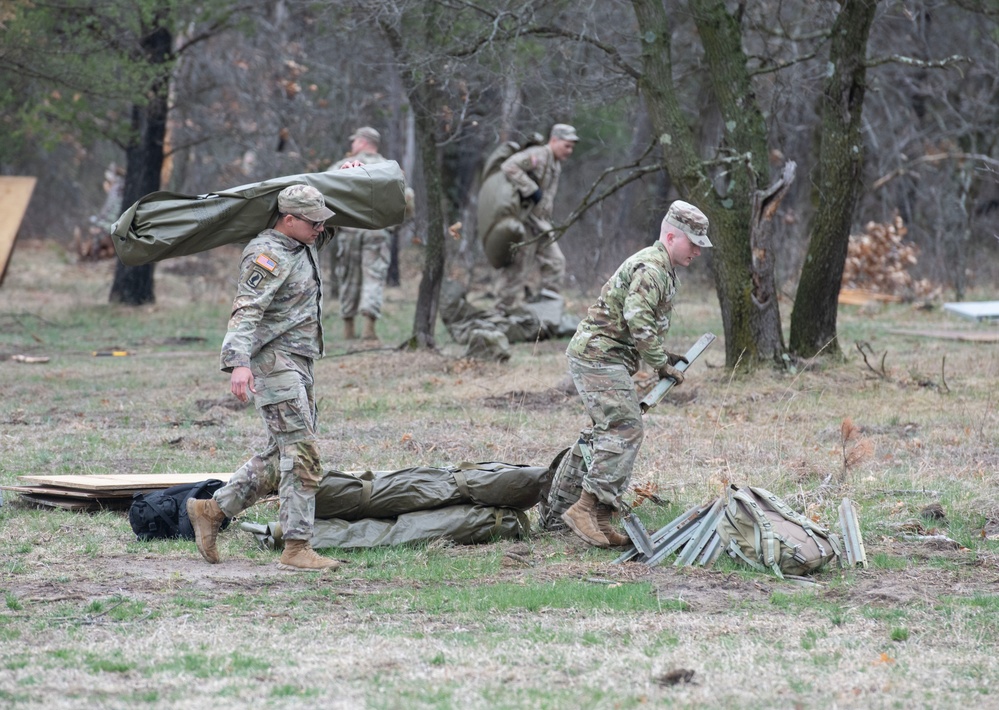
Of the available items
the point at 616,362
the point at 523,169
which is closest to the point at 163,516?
the point at 616,362

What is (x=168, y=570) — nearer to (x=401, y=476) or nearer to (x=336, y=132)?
(x=401, y=476)

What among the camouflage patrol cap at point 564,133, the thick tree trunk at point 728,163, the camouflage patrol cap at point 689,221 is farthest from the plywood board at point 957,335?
the camouflage patrol cap at point 689,221

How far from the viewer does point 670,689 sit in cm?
433

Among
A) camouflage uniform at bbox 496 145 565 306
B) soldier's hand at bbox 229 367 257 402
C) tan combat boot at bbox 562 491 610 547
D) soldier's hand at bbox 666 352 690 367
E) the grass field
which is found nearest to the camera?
the grass field

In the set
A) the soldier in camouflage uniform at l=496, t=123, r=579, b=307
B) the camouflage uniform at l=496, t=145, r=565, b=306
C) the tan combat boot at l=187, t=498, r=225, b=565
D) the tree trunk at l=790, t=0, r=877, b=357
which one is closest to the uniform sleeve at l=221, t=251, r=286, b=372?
the tan combat boot at l=187, t=498, r=225, b=565

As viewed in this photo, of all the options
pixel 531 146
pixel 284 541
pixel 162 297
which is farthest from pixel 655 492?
pixel 162 297

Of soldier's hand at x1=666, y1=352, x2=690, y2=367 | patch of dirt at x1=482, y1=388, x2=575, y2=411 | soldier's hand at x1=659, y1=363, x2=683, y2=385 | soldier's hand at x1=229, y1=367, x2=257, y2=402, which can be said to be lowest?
patch of dirt at x1=482, y1=388, x2=575, y2=411

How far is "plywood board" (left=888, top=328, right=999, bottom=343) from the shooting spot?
47.6ft

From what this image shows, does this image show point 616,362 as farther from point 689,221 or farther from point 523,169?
point 523,169

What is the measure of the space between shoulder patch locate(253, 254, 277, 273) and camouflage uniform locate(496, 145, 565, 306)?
27.0 feet

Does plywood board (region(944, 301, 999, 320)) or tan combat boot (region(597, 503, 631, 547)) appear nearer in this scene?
tan combat boot (region(597, 503, 631, 547))

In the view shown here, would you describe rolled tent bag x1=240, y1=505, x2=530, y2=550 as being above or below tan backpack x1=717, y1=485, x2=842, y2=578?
below

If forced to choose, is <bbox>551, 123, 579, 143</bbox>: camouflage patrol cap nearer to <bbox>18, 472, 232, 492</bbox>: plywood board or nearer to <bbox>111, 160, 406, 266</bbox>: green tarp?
<bbox>18, 472, 232, 492</bbox>: plywood board

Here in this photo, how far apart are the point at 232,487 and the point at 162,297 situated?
15.4 m
